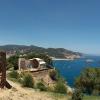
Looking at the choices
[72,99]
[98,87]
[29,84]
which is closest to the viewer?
[72,99]

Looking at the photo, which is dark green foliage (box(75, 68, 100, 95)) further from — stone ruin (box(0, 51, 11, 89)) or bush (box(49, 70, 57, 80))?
stone ruin (box(0, 51, 11, 89))

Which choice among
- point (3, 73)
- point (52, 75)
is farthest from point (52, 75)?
point (3, 73)

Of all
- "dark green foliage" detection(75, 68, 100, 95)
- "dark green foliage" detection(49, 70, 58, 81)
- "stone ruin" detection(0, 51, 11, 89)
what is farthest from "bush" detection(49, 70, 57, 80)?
"stone ruin" detection(0, 51, 11, 89)

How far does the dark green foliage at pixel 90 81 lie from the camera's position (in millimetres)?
48031

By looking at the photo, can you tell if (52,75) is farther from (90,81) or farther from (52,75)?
(90,81)

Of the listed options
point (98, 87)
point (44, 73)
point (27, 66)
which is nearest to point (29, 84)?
point (98, 87)

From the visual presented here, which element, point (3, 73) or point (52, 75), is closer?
point (3, 73)

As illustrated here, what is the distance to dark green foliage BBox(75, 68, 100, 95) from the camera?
158 ft

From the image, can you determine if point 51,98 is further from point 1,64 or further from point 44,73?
point 44,73

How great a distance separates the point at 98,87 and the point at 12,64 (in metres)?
32.5

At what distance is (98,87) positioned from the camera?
157 ft

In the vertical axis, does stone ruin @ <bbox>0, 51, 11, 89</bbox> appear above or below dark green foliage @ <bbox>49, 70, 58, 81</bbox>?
above

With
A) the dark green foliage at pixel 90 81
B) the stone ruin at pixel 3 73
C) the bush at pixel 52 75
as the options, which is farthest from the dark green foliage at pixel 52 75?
the stone ruin at pixel 3 73

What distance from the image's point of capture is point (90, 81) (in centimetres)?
4828
